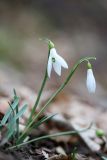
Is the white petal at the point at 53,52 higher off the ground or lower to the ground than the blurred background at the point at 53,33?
lower

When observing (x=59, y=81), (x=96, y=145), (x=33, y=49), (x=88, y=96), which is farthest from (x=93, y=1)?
(x=96, y=145)

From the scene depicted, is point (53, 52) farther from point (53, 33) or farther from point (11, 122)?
point (53, 33)

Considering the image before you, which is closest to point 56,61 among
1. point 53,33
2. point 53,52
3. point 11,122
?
point 53,52

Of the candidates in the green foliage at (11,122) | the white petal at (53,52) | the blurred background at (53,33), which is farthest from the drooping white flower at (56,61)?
the blurred background at (53,33)

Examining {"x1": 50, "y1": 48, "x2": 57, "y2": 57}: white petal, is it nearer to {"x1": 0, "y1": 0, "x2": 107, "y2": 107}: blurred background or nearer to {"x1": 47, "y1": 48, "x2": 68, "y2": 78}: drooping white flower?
{"x1": 47, "y1": 48, "x2": 68, "y2": 78}: drooping white flower

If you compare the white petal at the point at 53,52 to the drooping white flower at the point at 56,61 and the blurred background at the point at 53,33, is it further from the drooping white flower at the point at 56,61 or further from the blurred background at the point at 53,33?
the blurred background at the point at 53,33

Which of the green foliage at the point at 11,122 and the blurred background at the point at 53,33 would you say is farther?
the blurred background at the point at 53,33

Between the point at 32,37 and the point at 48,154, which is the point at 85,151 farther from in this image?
the point at 32,37

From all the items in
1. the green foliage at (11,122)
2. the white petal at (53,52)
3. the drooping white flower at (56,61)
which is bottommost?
the green foliage at (11,122)

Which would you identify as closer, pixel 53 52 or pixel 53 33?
pixel 53 52
